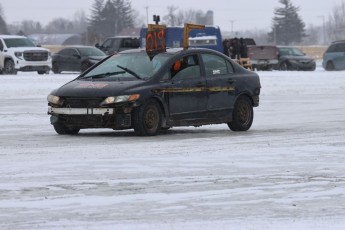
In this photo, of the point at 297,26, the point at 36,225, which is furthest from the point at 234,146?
the point at 297,26

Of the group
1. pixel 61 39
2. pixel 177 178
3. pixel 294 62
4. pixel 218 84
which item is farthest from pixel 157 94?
pixel 61 39

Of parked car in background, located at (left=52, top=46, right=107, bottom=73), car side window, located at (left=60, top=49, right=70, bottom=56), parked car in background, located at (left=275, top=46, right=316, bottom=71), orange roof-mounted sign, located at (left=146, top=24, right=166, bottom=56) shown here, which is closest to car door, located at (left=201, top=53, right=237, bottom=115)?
orange roof-mounted sign, located at (left=146, top=24, right=166, bottom=56)

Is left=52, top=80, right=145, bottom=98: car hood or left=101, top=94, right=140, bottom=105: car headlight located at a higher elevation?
left=52, top=80, right=145, bottom=98: car hood

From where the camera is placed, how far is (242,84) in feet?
58.2

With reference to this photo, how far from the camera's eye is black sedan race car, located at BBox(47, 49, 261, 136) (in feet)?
52.1

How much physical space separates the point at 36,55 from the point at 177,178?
36838 millimetres

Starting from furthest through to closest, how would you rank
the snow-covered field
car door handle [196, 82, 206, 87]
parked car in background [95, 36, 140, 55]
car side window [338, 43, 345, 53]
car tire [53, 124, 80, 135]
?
parked car in background [95, 36, 140, 55]
car side window [338, 43, 345, 53]
car door handle [196, 82, 206, 87]
car tire [53, 124, 80, 135]
the snow-covered field

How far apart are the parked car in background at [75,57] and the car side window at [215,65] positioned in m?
30.7

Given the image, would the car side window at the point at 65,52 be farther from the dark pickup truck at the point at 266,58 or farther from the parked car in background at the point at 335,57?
the parked car in background at the point at 335,57

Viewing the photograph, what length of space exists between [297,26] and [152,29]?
13729 cm

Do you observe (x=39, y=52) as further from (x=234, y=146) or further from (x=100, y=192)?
(x=100, y=192)

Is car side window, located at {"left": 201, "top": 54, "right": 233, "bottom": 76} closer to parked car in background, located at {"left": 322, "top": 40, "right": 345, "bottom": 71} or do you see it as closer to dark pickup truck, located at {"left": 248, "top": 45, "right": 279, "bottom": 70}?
parked car in background, located at {"left": 322, "top": 40, "right": 345, "bottom": 71}

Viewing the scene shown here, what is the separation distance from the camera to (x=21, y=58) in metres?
46.3

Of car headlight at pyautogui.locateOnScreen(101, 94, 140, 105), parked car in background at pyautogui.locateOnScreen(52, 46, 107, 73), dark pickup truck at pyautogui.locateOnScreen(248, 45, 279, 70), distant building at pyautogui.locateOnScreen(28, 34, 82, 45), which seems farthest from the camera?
distant building at pyautogui.locateOnScreen(28, 34, 82, 45)
